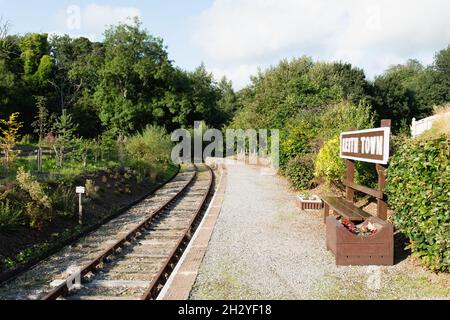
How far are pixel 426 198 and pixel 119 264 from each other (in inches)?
195

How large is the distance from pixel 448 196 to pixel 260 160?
79.1ft

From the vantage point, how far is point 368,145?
820cm

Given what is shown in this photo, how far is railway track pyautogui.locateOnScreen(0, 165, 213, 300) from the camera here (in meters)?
5.89

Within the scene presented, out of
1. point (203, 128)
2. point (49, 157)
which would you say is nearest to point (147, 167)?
point (49, 157)

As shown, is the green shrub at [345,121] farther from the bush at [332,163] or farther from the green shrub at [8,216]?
the green shrub at [8,216]

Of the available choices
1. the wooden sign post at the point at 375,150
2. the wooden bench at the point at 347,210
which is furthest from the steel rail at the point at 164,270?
Answer: the wooden sign post at the point at 375,150

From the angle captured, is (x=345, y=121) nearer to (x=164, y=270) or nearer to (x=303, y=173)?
(x=303, y=173)

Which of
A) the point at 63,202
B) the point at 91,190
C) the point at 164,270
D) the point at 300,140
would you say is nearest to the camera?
the point at 164,270

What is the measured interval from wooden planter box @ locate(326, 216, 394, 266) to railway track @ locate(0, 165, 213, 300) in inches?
109

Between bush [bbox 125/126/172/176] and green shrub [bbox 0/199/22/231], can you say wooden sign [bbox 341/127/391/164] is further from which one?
bush [bbox 125/126/172/176]

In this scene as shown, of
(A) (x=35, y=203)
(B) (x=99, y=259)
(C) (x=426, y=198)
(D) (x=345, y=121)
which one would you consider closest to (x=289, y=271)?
(C) (x=426, y=198)

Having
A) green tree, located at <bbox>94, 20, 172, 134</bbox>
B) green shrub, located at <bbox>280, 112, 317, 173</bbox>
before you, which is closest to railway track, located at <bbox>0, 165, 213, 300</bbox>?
green shrub, located at <bbox>280, 112, 317, 173</bbox>

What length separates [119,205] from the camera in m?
13.5
